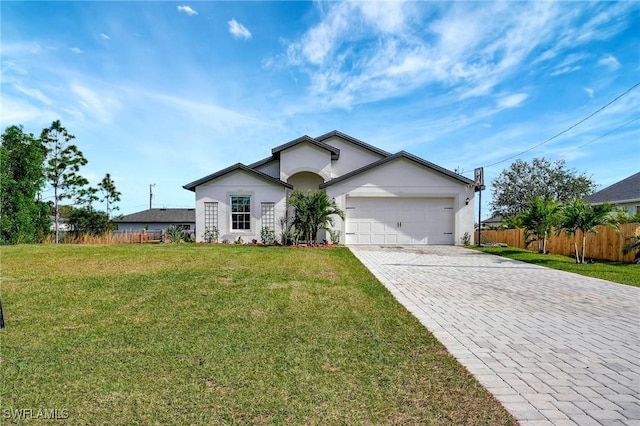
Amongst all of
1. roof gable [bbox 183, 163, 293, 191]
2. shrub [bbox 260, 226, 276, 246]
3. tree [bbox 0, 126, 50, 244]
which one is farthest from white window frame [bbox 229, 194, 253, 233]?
tree [bbox 0, 126, 50, 244]

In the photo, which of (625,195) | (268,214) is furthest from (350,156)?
(625,195)

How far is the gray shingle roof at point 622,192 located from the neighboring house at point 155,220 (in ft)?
142

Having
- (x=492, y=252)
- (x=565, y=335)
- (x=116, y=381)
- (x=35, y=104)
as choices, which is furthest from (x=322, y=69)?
(x=116, y=381)

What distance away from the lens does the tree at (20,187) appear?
1709 centimetres

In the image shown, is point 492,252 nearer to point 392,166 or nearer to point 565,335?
point 392,166

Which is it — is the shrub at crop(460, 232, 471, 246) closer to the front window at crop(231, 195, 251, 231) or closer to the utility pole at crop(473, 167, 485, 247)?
the utility pole at crop(473, 167, 485, 247)

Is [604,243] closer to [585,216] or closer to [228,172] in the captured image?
[585,216]

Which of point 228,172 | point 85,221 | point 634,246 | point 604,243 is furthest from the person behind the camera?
point 85,221

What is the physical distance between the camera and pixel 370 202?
17.9 meters

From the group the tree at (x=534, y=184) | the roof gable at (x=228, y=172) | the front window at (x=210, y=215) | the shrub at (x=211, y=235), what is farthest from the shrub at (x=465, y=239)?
the tree at (x=534, y=184)

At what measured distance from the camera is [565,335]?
4.65m

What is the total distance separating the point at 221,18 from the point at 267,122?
20.7 feet

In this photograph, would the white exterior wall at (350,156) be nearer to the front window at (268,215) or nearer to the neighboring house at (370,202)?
the neighboring house at (370,202)

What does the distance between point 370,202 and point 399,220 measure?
1.80 metres
